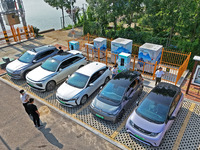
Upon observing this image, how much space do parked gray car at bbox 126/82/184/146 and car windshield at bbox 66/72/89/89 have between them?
11.0 feet

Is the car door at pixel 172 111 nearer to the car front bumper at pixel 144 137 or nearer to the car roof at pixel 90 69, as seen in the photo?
the car front bumper at pixel 144 137

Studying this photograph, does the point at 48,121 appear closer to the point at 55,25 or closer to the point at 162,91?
the point at 162,91

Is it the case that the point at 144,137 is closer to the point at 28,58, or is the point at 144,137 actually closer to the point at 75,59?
the point at 75,59

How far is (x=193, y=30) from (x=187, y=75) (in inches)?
151

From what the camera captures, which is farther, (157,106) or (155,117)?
(157,106)

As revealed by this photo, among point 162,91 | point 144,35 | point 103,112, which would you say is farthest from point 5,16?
point 162,91

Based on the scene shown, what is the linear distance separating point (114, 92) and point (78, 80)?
7.78 ft

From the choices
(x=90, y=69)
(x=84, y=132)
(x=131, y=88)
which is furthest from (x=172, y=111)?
(x=90, y=69)

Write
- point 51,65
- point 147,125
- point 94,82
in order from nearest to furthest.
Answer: point 147,125, point 94,82, point 51,65

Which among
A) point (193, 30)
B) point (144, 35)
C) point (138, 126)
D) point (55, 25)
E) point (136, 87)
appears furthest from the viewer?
point (55, 25)

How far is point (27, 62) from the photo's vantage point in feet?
38.1

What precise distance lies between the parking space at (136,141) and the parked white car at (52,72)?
113cm

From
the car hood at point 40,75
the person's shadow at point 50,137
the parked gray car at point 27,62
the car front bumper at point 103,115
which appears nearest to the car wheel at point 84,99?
the car front bumper at point 103,115

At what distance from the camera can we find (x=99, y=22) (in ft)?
61.5
